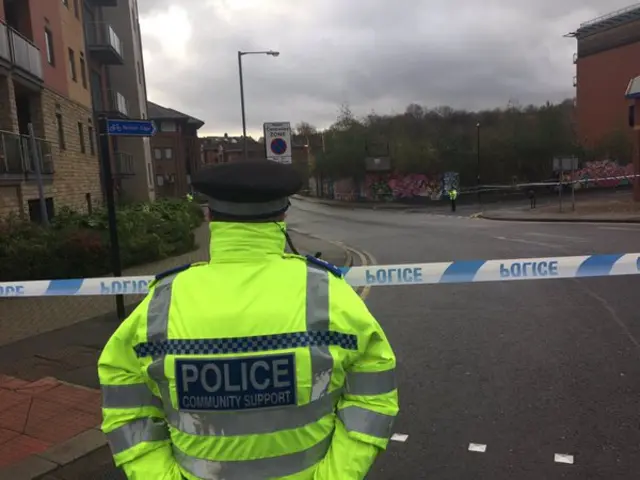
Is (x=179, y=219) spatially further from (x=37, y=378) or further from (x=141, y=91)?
(x=141, y=91)

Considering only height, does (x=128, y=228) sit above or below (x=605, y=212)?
above

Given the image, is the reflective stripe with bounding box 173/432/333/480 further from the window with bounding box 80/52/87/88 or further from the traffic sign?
the window with bounding box 80/52/87/88

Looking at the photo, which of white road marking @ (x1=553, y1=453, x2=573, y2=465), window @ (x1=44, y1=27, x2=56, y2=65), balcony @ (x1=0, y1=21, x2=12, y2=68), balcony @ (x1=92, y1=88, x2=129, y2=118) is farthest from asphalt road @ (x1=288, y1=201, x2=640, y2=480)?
balcony @ (x1=92, y1=88, x2=129, y2=118)

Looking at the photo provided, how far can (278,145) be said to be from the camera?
12188mm

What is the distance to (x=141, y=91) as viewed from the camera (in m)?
38.5

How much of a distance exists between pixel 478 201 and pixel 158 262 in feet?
129

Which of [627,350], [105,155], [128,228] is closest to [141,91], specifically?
[128,228]

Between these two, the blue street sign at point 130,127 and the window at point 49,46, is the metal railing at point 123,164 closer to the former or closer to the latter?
the window at point 49,46

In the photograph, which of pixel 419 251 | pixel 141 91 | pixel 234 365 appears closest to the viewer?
pixel 234 365

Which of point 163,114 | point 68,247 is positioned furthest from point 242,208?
point 163,114

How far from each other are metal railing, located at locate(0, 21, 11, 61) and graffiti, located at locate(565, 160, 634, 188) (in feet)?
155

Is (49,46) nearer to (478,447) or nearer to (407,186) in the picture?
(478,447)

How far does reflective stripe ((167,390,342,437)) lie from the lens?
5.33ft

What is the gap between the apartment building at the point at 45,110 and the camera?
14.5 meters
